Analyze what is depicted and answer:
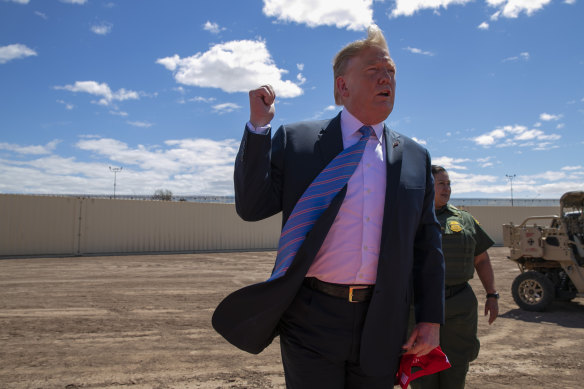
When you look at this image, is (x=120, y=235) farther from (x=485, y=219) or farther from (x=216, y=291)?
(x=485, y=219)

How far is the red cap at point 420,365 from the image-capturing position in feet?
5.44

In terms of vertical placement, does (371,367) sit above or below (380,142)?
below

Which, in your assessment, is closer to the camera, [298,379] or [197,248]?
[298,379]

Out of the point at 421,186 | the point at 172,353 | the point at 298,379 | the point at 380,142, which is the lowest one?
the point at 172,353

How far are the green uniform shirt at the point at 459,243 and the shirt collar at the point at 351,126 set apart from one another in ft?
5.30

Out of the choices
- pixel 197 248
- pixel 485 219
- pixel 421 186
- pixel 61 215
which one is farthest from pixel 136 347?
pixel 485 219

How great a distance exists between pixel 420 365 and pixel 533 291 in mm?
7230

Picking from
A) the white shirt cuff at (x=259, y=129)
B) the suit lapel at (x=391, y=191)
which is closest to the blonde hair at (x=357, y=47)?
the suit lapel at (x=391, y=191)

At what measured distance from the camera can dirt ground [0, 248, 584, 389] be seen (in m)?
4.15

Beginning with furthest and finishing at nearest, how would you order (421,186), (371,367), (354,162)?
1. (421,186)
2. (354,162)
3. (371,367)

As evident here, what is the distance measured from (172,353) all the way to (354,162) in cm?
408

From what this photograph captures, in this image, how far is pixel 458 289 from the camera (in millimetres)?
3125

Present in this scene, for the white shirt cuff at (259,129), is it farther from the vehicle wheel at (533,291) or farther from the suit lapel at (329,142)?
the vehicle wheel at (533,291)

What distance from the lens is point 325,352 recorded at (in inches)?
59.8
